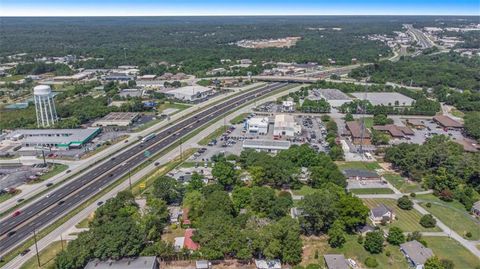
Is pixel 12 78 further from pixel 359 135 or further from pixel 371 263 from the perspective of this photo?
pixel 371 263

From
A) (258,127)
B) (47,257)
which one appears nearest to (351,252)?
(47,257)

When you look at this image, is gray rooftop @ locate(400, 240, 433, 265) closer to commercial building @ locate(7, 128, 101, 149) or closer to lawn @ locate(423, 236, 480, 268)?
lawn @ locate(423, 236, 480, 268)

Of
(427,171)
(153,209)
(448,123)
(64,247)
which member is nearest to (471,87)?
(448,123)

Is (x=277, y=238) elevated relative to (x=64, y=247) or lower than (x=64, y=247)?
elevated

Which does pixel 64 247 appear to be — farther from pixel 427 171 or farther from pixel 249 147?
pixel 427 171

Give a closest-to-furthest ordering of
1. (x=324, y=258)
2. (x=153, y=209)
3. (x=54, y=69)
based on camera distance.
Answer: (x=324, y=258)
(x=153, y=209)
(x=54, y=69)

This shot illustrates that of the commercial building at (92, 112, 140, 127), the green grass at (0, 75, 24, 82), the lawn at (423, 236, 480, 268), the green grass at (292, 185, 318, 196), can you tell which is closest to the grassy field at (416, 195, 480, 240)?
the lawn at (423, 236, 480, 268)

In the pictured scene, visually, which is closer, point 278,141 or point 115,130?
point 278,141
